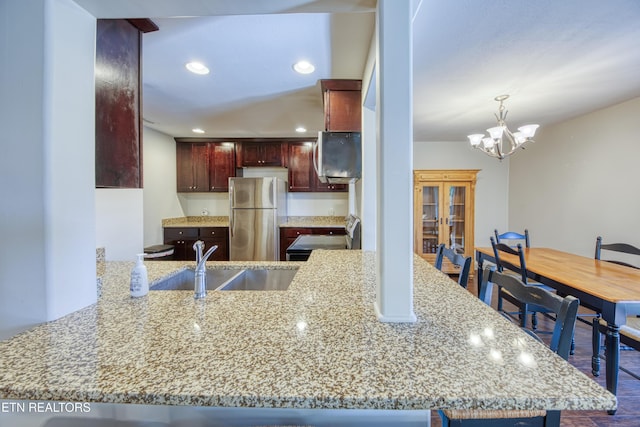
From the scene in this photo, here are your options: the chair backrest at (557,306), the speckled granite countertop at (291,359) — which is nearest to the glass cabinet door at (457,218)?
the chair backrest at (557,306)

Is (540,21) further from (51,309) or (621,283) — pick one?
(51,309)

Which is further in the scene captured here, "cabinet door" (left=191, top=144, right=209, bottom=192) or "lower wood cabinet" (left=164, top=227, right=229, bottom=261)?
"cabinet door" (left=191, top=144, right=209, bottom=192)

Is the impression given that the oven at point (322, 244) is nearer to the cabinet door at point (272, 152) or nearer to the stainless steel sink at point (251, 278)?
the stainless steel sink at point (251, 278)

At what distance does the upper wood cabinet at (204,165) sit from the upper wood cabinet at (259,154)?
0.14 metres

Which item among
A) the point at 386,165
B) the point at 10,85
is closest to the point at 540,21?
the point at 386,165

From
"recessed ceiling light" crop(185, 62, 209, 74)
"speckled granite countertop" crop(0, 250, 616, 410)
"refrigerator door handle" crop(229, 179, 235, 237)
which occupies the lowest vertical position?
"speckled granite countertop" crop(0, 250, 616, 410)

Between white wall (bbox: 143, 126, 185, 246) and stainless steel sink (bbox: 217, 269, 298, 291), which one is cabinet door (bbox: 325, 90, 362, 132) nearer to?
stainless steel sink (bbox: 217, 269, 298, 291)

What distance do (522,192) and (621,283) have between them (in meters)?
2.80

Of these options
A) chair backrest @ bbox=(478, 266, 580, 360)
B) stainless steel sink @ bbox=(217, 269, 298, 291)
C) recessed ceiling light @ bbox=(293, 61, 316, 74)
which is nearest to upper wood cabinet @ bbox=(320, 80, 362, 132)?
recessed ceiling light @ bbox=(293, 61, 316, 74)

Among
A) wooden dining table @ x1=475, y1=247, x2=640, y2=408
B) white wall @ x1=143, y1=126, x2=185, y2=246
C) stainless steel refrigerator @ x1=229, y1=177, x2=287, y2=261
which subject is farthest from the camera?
stainless steel refrigerator @ x1=229, y1=177, x2=287, y2=261

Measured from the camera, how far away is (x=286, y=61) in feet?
6.31

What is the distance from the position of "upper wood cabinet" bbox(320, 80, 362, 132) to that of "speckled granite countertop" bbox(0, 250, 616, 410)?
1.54m

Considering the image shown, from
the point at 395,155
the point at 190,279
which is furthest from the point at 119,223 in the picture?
the point at 395,155

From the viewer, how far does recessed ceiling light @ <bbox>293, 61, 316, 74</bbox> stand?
1941mm
